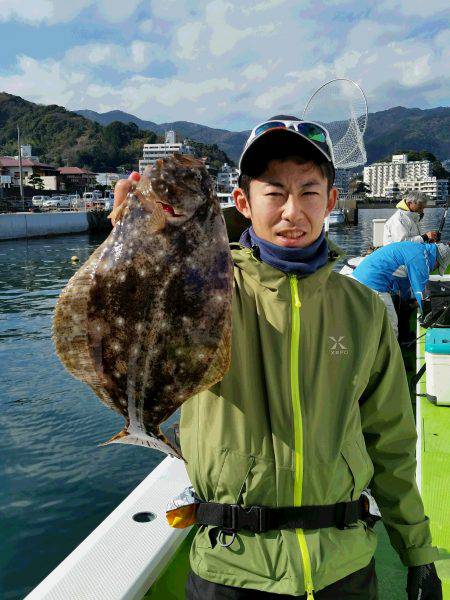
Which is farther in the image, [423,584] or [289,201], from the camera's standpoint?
[423,584]

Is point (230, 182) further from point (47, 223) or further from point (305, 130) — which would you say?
point (47, 223)

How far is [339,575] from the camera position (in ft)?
5.75

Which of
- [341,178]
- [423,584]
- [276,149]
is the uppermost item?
[341,178]

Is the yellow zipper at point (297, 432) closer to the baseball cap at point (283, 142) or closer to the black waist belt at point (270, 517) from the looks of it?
the black waist belt at point (270, 517)

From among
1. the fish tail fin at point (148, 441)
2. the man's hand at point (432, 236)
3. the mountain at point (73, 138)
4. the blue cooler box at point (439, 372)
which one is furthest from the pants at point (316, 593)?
the mountain at point (73, 138)

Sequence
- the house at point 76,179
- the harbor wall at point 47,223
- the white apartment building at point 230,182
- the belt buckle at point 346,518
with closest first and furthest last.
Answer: the belt buckle at point 346,518 → the white apartment building at point 230,182 → the harbor wall at point 47,223 → the house at point 76,179

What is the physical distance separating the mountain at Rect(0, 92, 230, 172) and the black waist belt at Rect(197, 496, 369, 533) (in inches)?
5791

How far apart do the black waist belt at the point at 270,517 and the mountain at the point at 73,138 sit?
5791 inches

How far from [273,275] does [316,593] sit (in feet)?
3.55

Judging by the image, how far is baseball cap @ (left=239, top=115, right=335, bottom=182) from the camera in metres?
1.82

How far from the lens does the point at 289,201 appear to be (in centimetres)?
184

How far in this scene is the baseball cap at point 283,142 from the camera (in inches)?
71.5

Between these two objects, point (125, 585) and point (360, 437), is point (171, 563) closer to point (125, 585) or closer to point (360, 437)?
point (125, 585)

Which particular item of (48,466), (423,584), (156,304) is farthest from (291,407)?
(48,466)
